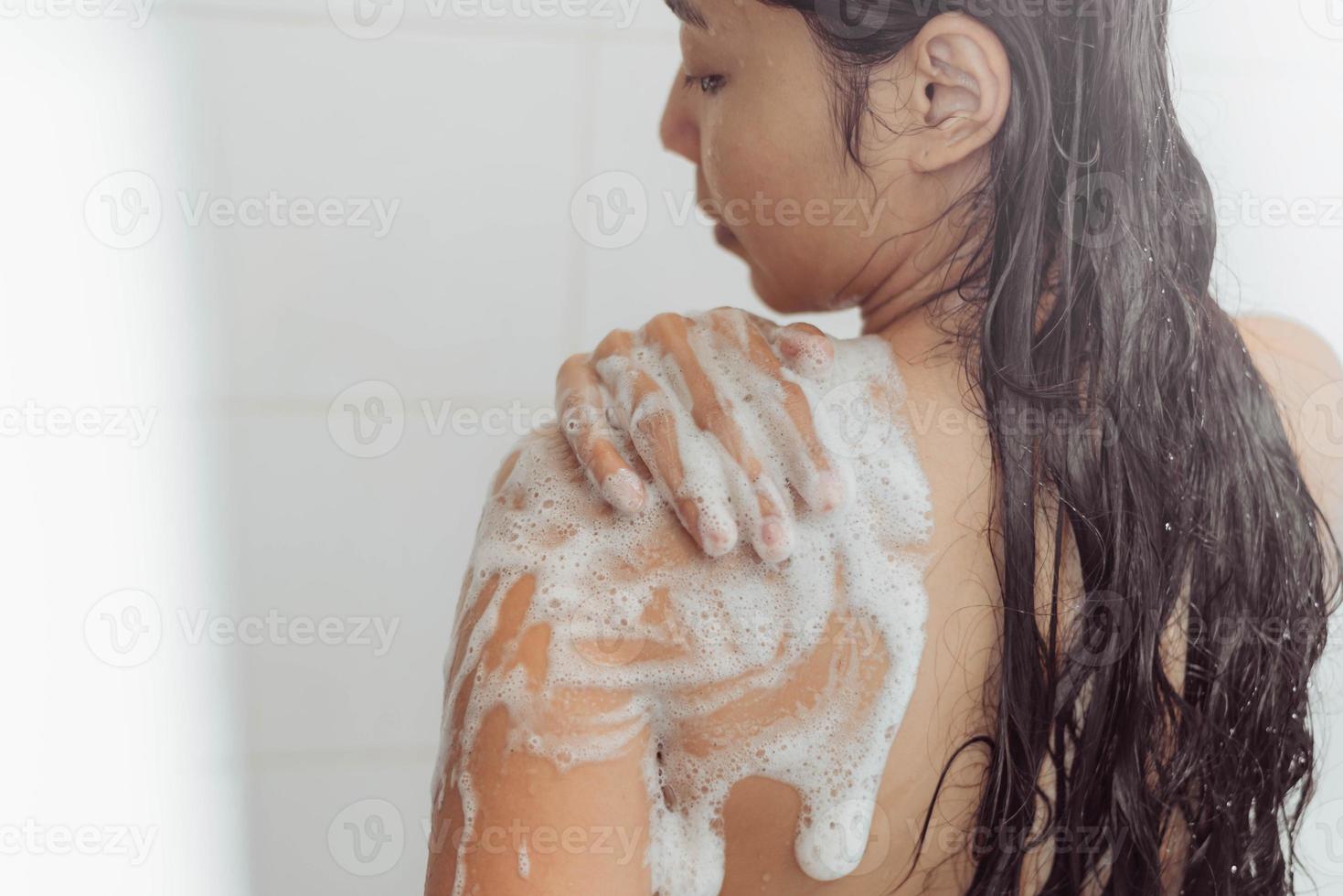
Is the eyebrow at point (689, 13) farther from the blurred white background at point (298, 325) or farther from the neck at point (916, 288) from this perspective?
the blurred white background at point (298, 325)

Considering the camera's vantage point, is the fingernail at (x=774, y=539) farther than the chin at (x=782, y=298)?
No

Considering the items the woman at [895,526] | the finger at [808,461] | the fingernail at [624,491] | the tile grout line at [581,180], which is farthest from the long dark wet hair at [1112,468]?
the tile grout line at [581,180]

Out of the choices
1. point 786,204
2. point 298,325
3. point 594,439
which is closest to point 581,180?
point 298,325

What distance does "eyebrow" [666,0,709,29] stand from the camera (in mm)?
682

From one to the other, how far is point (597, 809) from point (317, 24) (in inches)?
37.1

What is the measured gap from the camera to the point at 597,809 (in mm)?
583

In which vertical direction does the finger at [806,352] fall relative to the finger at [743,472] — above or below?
above

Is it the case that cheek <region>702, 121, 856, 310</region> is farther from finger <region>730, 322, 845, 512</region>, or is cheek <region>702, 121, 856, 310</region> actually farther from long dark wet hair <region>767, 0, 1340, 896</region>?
finger <region>730, 322, 845, 512</region>

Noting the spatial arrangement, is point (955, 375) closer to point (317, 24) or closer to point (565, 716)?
point (565, 716)

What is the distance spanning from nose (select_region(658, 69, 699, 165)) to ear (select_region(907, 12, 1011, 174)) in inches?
7.2

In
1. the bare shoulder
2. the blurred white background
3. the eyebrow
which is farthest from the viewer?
the blurred white background

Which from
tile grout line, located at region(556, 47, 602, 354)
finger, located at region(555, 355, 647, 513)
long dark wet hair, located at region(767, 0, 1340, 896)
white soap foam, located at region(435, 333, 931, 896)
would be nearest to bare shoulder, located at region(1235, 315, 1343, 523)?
long dark wet hair, located at region(767, 0, 1340, 896)

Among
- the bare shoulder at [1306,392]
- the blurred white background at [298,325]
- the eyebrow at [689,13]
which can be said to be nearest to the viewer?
the eyebrow at [689,13]

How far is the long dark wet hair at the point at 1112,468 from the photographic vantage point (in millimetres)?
633
